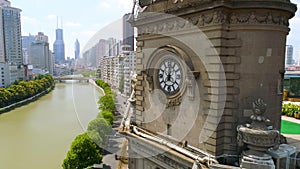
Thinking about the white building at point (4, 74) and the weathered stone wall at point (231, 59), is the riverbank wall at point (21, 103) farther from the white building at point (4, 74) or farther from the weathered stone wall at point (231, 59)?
the weathered stone wall at point (231, 59)

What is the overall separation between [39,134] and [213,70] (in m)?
15.9

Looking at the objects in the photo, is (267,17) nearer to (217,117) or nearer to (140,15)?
(217,117)

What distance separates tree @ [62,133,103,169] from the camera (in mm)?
10023

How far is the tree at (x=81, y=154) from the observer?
10.0 metres

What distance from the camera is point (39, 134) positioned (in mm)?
16188

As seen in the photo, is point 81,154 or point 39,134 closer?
point 81,154

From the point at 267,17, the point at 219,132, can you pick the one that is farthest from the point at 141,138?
the point at 267,17

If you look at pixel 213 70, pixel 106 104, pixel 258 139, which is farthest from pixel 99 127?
pixel 258 139

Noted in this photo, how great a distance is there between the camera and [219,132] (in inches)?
133

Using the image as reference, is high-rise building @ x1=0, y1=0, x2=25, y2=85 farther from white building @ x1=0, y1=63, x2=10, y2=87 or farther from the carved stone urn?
the carved stone urn

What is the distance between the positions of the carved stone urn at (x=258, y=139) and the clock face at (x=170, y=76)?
123 cm

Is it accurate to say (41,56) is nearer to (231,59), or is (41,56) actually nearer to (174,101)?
(174,101)

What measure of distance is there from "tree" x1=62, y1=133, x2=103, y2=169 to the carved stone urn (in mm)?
8503

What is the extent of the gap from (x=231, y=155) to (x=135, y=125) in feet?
7.49
